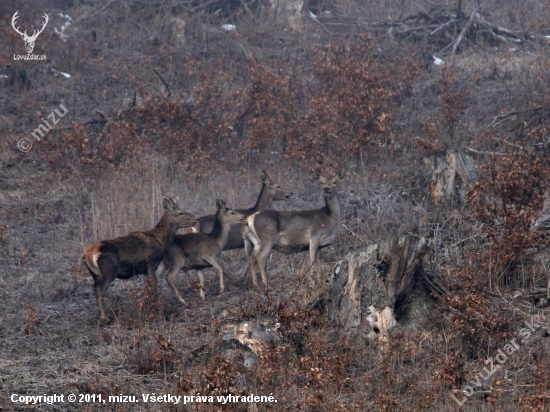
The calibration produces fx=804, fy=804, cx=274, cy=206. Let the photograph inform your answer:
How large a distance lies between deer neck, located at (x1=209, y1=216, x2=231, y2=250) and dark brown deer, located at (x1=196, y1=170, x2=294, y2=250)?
0.30m

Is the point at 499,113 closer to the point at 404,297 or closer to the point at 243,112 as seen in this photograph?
the point at 243,112

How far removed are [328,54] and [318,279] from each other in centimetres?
898

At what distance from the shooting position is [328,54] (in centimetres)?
1772

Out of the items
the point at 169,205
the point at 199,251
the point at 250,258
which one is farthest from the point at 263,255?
the point at 169,205

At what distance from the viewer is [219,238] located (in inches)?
443

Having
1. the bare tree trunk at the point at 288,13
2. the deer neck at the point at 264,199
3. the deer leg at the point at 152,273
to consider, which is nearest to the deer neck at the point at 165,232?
the deer leg at the point at 152,273

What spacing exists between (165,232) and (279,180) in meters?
4.20

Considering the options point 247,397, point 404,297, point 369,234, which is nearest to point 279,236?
point 369,234

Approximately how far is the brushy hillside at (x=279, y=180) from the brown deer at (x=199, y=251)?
306 millimetres

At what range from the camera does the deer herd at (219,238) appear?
10039mm

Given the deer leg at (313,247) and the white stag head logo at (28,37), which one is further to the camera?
the white stag head logo at (28,37)

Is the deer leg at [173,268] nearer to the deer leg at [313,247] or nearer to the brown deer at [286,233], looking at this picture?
the brown deer at [286,233]

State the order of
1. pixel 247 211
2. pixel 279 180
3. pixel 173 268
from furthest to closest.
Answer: pixel 279 180 → pixel 247 211 → pixel 173 268

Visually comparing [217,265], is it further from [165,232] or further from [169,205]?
[169,205]
